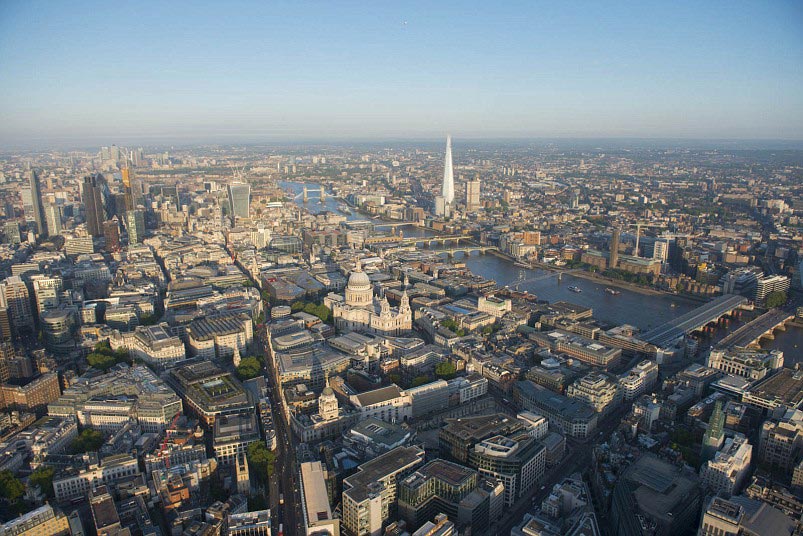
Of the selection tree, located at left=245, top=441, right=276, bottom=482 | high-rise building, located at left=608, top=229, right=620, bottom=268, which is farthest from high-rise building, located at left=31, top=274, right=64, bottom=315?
high-rise building, located at left=608, top=229, right=620, bottom=268

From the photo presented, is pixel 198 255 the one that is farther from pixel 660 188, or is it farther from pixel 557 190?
pixel 660 188

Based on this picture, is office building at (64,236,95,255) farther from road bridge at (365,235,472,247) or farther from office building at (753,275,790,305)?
office building at (753,275,790,305)

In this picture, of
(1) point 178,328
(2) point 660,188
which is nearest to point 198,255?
(1) point 178,328

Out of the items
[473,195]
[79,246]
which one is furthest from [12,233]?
[473,195]

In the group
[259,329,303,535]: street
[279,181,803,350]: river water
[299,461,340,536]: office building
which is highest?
[299,461,340,536]: office building

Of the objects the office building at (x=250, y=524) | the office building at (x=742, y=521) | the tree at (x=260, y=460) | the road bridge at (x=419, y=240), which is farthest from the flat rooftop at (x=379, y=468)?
the road bridge at (x=419, y=240)
